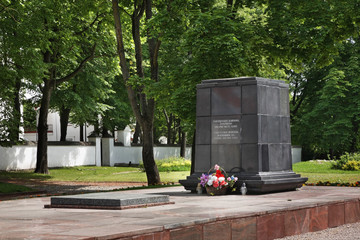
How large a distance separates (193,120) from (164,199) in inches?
376

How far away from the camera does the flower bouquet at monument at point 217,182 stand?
1371cm

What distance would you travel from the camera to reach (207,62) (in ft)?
64.8

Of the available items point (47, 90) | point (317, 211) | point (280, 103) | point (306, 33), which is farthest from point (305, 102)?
point (317, 211)

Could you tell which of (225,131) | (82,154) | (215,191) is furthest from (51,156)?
(215,191)

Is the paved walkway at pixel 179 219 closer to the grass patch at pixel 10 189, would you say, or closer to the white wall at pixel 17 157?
the grass patch at pixel 10 189

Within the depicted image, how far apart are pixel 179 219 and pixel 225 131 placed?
647 cm

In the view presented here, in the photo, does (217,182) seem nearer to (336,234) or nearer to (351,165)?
(336,234)

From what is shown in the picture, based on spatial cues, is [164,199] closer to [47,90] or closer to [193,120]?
[193,120]

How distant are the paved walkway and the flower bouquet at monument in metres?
1.44

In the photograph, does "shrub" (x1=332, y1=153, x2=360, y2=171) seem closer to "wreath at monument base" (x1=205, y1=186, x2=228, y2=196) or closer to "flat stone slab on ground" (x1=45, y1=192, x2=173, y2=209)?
"wreath at monument base" (x1=205, y1=186, x2=228, y2=196)

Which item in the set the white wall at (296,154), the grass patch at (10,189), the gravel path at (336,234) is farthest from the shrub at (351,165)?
the gravel path at (336,234)

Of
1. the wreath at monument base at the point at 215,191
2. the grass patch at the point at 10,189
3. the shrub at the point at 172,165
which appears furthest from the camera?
the shrub at the point at 172,165

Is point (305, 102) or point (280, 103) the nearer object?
point (280, 103)

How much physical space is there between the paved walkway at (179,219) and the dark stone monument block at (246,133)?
2026 millimetres
